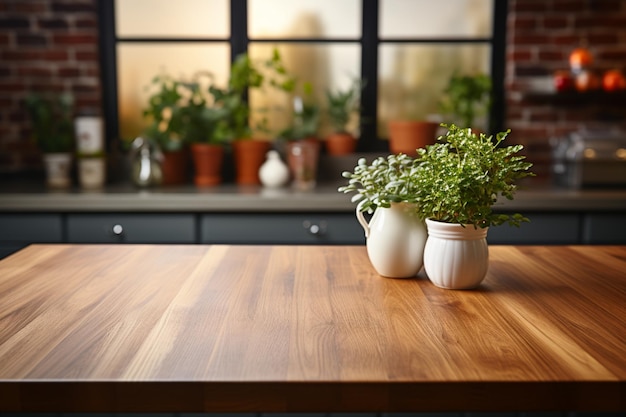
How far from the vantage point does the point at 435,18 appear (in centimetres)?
338

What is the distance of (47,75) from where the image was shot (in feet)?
10.7

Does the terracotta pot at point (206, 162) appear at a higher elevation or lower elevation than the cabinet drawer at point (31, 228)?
higher

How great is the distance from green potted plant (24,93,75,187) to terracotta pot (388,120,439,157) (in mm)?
1595

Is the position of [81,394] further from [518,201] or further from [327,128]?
[327,128]

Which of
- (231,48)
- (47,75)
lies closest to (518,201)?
(231,48)

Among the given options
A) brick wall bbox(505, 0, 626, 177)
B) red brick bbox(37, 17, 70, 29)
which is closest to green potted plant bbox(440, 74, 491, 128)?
brick wall bbox(505, 0, 626, 177)

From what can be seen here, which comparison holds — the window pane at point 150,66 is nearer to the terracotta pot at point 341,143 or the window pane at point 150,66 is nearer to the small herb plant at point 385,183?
the terracotta pot at point 341,143

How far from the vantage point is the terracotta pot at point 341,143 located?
3.27m

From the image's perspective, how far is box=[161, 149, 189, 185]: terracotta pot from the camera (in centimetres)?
308

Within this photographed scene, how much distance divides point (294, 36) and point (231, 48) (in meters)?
0.34

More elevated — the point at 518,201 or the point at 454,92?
the point at 454,92

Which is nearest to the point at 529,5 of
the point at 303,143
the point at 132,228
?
the point at 303,143

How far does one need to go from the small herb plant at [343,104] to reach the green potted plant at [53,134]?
1287mm

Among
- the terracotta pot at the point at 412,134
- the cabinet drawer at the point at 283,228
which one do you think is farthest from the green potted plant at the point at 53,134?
the terracotta pot at the point at 412,134
